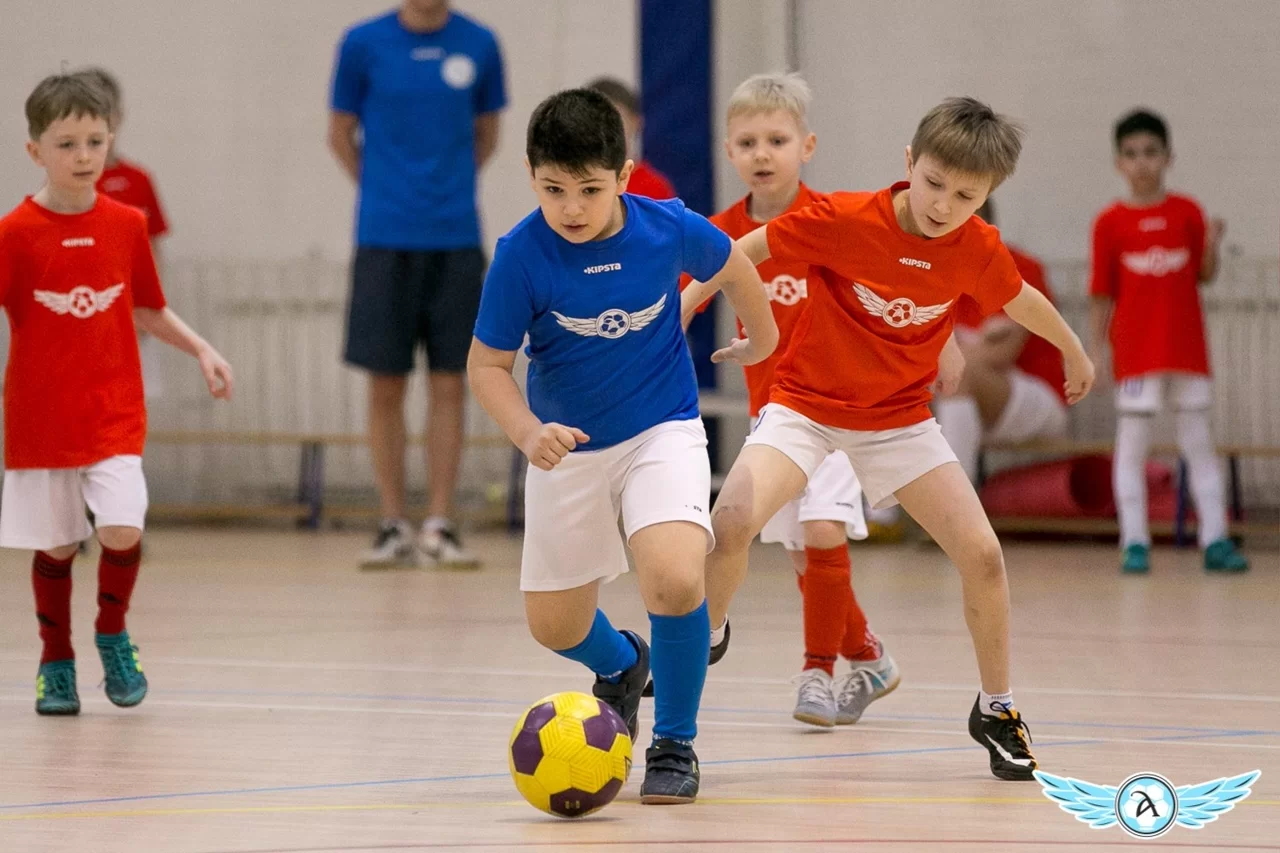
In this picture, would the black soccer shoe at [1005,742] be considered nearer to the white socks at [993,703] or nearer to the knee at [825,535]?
the white socks at [993,703]

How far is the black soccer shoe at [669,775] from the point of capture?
3301 millimetres

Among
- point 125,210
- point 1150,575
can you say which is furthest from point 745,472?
point 1150,575

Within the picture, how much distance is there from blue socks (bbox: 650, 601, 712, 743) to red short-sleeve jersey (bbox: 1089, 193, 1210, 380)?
193 inches

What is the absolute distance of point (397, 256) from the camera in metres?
7.66

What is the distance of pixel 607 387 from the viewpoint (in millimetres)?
3555

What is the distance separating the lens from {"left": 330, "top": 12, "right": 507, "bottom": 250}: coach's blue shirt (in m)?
7.64

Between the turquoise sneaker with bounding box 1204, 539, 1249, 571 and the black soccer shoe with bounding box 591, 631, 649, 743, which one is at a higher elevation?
the black soccer shoe with bounding box 591, 631, 649, 743

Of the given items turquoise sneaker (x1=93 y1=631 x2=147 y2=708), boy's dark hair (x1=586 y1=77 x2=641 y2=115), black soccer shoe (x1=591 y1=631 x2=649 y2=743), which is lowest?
turquoise sneaker (x1=93 y1=631 x2=147 y2=708)

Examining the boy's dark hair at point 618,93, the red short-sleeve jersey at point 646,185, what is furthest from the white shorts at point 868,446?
the boy's dark hair at point 618,93

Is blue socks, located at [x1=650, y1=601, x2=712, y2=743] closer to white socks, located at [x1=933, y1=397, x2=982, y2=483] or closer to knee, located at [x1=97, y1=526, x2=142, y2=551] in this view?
knee, located at [x1=97, y1=526, x2=142, y2=551]

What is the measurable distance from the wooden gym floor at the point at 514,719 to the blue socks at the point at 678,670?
15 cm

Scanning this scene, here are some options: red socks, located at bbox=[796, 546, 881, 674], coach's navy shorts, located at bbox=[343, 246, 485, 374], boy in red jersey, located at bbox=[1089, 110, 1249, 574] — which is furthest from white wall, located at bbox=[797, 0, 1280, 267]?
red socks, located at bbox=[796, 546, 881, 674]

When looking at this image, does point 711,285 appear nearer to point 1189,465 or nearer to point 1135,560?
point 1135,560

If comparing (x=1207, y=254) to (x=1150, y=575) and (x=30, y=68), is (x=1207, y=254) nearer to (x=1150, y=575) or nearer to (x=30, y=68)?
(x=1150, y=575)
